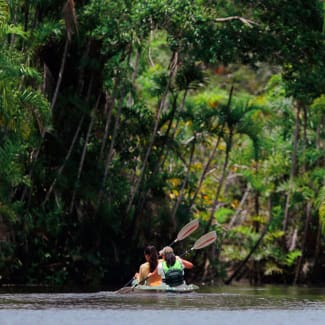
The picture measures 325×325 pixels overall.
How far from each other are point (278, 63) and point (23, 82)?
6.52 meters

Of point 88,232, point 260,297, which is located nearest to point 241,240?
point 88,232

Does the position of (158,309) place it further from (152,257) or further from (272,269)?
(272,269)

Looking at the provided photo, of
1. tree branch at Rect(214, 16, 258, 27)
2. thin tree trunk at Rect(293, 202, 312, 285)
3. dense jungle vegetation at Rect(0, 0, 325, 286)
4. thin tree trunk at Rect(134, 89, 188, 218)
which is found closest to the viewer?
dense jungle vegetation at Rect(0, 0, 325, 286)

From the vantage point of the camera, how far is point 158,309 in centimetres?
1997

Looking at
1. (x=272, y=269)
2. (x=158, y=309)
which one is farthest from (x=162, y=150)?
(x=158, y=309)

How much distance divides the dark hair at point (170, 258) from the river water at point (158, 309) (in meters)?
0.71

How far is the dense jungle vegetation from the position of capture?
94.7 ft

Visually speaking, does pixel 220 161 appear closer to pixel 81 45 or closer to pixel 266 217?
pixel 266 217

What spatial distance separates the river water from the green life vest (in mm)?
402

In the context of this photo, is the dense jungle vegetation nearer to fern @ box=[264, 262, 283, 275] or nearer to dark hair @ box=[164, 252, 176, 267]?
fern @ box=[264, 262, 283, 275]

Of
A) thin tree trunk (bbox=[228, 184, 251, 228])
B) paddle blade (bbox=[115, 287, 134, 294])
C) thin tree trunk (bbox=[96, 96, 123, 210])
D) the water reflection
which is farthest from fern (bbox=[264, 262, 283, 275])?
paddle blade (bbox=[115, 287, 134, 294])

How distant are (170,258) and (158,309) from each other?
4.93m

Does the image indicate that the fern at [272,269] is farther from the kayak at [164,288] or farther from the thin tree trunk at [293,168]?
the kayak at [164,288]

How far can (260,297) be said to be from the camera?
24.3 meters
